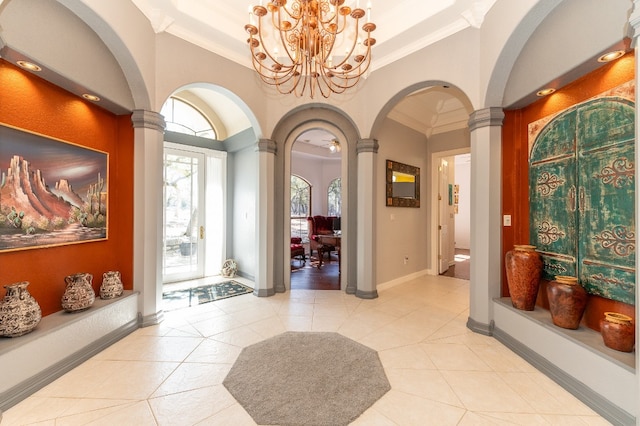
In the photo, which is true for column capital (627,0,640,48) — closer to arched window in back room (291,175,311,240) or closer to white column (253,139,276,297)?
white column (253,139,276,297)

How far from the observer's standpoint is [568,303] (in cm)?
210

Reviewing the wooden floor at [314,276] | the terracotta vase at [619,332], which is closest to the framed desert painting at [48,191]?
the wooden floor at [314,276]

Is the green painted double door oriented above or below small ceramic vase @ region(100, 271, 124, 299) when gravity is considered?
above

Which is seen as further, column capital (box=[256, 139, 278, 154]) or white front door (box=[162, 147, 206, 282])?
white front door (box=[162, 147, 206, 282])

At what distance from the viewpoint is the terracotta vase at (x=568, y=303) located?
6.84ft

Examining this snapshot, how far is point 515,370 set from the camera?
220 cm

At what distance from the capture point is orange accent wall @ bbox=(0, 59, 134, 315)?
2.06 m

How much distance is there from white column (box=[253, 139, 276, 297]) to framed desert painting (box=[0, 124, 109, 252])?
185 cm

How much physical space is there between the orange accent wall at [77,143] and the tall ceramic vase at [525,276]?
4.06 m

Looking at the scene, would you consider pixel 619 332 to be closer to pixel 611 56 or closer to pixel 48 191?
pixel 611 56

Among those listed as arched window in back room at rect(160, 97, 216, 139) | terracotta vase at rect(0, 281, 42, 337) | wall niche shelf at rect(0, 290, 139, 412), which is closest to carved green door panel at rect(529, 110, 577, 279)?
wall niche shelf at rect(0, 290, 139, 412)

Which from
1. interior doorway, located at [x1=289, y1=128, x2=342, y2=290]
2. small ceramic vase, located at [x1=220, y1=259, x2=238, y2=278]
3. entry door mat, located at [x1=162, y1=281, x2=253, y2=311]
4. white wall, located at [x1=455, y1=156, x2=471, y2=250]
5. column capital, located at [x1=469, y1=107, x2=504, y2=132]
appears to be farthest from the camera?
white wall, located at [x1=455, y1=156, x2=471, y2=250]

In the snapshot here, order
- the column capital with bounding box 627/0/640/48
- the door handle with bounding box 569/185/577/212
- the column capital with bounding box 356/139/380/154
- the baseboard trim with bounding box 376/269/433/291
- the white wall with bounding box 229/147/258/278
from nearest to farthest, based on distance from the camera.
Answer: the column capital with bounding box 627/0/640/48 < the door handle with bounding box 569/185/577/212 < the column capital with bounding box 356/139/380/154 < the baseboard trim with bounding box 376/269/433/291 < the white wall with bounding box 229/147/258/278

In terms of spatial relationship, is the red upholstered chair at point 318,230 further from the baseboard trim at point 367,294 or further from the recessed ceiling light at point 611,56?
the recessed ceiling light at point 611,56
